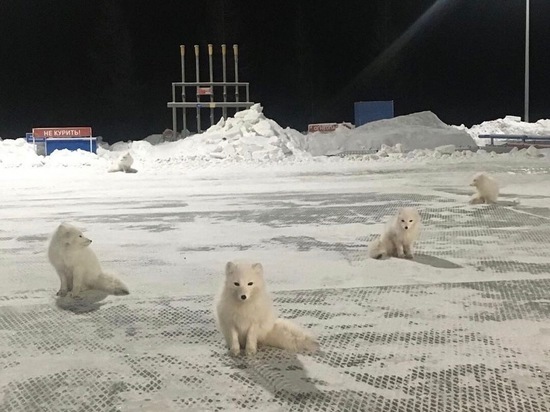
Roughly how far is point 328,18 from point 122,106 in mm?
10265

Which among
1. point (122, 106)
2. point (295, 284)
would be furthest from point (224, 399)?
point (122, 106)

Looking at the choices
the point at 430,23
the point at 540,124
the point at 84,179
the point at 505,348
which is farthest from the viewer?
the point at 430,23

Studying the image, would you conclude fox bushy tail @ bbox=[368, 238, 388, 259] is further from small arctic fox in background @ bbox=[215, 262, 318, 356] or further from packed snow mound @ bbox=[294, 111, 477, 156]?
packed snow mound @ bbox=[294, 111, 477, 156]

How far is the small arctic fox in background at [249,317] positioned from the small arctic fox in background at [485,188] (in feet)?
18.4

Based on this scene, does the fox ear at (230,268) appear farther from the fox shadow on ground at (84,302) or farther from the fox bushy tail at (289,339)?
the fox shadow on ground at (84,302)

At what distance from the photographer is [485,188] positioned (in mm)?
8727

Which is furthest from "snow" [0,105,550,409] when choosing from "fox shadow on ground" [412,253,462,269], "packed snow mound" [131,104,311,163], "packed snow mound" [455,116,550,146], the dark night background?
the dark night background

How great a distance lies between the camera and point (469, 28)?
34.7 m

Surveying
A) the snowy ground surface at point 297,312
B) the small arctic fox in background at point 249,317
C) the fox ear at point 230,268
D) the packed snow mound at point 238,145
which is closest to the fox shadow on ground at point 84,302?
the snowy ground surface at point 297,312

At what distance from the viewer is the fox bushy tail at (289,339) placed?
11.8ft

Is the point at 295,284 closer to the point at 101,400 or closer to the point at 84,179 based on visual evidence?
the point at 101,400

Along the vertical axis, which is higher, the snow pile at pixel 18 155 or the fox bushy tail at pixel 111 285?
the snow pile at pixel 18 155

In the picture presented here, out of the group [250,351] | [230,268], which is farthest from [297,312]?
[230,268]

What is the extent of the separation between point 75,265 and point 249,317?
1683 mm
